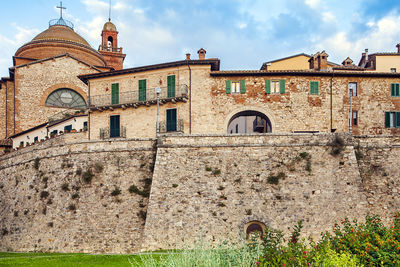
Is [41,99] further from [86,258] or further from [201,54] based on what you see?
[86,258]

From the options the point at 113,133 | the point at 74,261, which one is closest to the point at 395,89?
the point at 113,133

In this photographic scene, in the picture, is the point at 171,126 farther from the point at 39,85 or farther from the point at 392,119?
the point at 39,85

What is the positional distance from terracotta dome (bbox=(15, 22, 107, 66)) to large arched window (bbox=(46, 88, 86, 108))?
233 inches

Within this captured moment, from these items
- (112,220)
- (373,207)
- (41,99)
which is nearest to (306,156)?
(373,207)

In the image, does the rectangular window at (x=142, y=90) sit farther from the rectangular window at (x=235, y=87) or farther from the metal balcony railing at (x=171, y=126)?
the rectangular window at (x=235, y=87)

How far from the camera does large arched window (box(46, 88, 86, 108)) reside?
46062 mm

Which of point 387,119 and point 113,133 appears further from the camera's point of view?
point 113,133

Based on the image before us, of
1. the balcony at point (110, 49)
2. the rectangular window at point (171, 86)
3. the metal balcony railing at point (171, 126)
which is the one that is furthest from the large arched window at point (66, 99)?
the metal balcony railing at point (171, 126)

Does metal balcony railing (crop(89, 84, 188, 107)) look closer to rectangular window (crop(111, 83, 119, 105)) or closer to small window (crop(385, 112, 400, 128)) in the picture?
rectangular window (crop(111, 83, 119, 105))

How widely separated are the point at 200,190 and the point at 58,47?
35.2m

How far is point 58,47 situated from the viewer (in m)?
Result: 49.9

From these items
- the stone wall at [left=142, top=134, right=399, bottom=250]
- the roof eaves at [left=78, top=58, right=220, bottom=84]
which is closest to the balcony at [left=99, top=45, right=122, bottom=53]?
the roof eaves at [left=78, top=58, right=220, bottom=84]

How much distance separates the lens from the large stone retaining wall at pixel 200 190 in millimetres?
22016

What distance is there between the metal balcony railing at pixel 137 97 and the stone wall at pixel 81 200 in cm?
763
